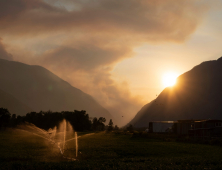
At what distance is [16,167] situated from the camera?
20.8 meters

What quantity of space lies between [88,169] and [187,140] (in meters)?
46.8

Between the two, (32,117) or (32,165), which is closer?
(32,165)

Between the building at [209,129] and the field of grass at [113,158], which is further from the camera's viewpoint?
the building at [209,129]

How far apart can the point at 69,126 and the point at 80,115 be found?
1258 centimetres

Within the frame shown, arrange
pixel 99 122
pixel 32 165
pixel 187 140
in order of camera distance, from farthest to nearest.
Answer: pixel 99 122
pixel 187 140
pixel 32 165

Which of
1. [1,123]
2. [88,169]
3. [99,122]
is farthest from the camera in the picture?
[99,122]

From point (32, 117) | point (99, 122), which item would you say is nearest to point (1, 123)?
point (32, 117)

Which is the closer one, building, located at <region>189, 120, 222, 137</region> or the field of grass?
the field of grass

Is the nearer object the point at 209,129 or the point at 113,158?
the point at 113,158

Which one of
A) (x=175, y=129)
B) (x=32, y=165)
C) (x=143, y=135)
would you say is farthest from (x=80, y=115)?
(x=32, y=165)

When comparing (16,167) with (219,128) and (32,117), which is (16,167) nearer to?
(219,128)

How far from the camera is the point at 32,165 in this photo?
828 inches

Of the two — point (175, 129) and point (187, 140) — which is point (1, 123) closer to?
point (175, 129)

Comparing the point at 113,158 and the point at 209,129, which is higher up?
the point at 209,129
